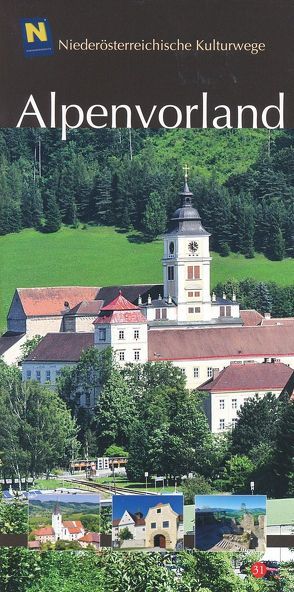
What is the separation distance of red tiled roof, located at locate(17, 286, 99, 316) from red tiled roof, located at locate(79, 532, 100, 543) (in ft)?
41.1

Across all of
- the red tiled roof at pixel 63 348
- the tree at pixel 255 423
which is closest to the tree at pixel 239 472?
the tree at pixel 255 423

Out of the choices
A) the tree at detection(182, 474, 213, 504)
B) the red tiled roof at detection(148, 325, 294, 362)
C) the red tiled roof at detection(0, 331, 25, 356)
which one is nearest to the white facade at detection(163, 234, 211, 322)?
the red tiled roof at detection(148, 325, 294, 362)

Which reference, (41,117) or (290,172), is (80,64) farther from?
(290,172)

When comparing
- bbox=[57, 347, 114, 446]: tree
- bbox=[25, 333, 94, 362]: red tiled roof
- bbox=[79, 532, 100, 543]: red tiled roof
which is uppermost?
bbox=[25, 333, 94, 362]: red tiled roof

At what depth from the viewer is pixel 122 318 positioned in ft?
93.9

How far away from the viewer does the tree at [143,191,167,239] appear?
78.4 ft

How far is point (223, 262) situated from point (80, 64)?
10.6 meters

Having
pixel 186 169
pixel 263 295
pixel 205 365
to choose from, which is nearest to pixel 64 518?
pixel 186 169

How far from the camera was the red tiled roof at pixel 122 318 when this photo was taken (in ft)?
93.7

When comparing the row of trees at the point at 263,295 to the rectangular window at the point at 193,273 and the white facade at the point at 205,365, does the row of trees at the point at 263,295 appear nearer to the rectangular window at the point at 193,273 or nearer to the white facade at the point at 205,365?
the rectangular window at the point at 193,273

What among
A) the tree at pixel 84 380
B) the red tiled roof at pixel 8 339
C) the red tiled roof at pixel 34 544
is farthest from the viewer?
the red tiled roof at pixel 8 339

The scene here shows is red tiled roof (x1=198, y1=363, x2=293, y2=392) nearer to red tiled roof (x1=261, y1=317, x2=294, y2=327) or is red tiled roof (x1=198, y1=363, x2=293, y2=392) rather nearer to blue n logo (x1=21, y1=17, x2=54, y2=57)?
red tiled roof (x1=261, y1=317, x2=294, y2=327)

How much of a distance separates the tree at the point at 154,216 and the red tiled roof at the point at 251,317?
2929 mm

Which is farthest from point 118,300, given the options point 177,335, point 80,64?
point 80,64
